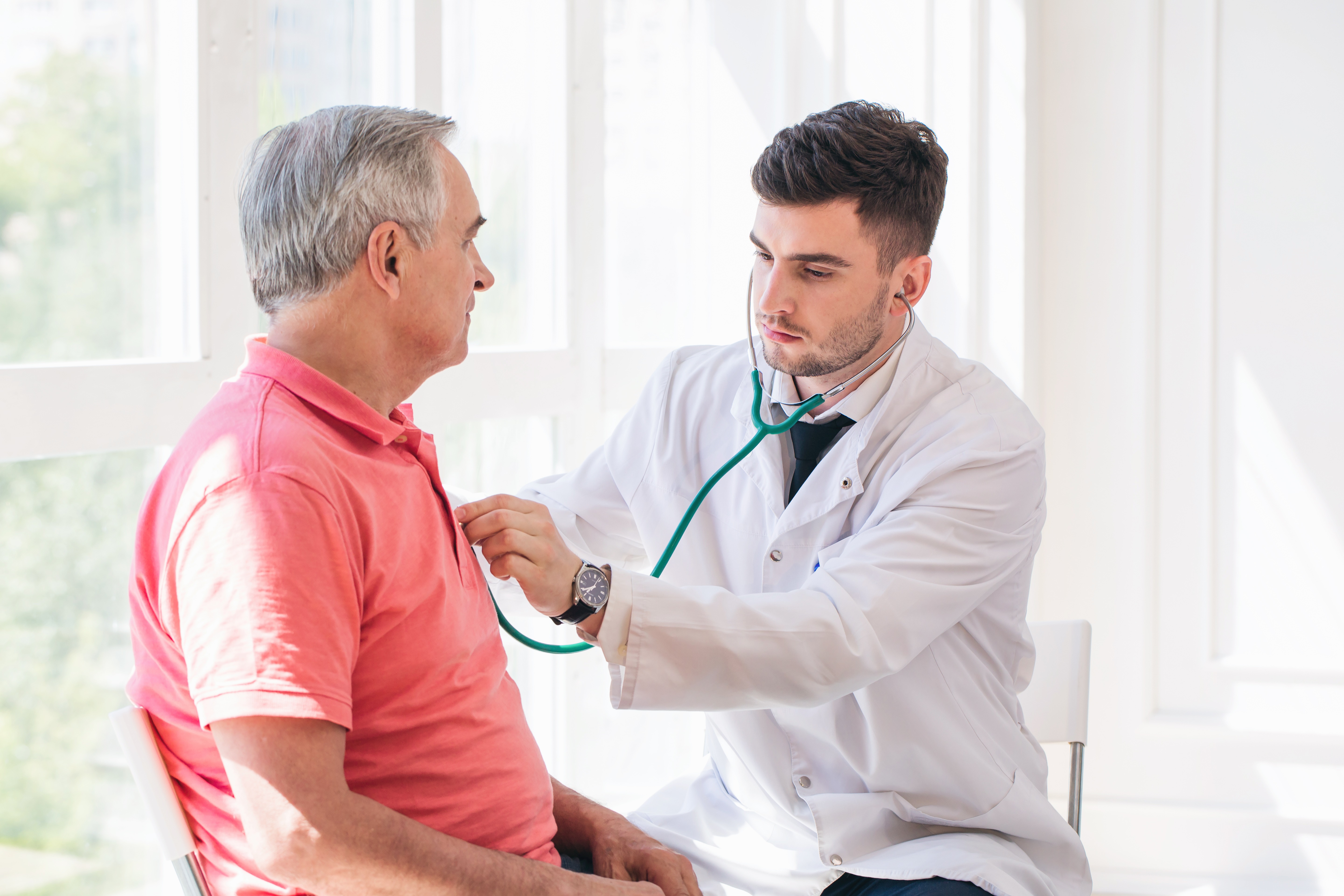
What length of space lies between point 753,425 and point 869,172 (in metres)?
0.38

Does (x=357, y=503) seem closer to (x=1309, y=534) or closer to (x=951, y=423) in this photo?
(x=951, y=423)

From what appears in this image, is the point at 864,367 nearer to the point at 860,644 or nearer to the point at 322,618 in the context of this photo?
the point at 860,644

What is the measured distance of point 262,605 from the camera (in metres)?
0.85

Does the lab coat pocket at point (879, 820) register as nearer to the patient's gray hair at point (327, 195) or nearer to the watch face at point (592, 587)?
the watch face at point (592, 587)

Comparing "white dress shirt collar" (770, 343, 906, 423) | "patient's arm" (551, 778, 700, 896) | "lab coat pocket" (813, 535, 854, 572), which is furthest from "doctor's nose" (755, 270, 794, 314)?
"patient's arm" (551, 778, 700, 896)

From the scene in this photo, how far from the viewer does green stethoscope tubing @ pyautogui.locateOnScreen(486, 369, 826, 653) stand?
1.23 m

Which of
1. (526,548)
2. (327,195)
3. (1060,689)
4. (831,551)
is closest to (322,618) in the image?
(526,548)

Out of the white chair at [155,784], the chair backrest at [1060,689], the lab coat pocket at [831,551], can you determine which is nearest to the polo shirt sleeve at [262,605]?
the white chair at [155,784]

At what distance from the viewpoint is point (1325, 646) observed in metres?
2.45

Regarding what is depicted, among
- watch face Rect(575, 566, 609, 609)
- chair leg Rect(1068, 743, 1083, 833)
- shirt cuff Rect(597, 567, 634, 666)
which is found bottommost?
chair leg Rect(1068, 743, 1083, 833)

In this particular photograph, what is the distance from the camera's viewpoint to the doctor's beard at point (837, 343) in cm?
149

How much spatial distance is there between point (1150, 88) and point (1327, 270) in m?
0.56

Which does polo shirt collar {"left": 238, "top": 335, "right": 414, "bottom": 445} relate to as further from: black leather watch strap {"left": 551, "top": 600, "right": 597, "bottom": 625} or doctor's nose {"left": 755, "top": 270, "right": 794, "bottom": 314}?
doctor's nose {"left": 755, "top": 270, "right": 794, "bottom": 314}

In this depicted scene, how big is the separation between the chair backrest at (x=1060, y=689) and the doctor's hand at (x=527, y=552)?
2.65ft
